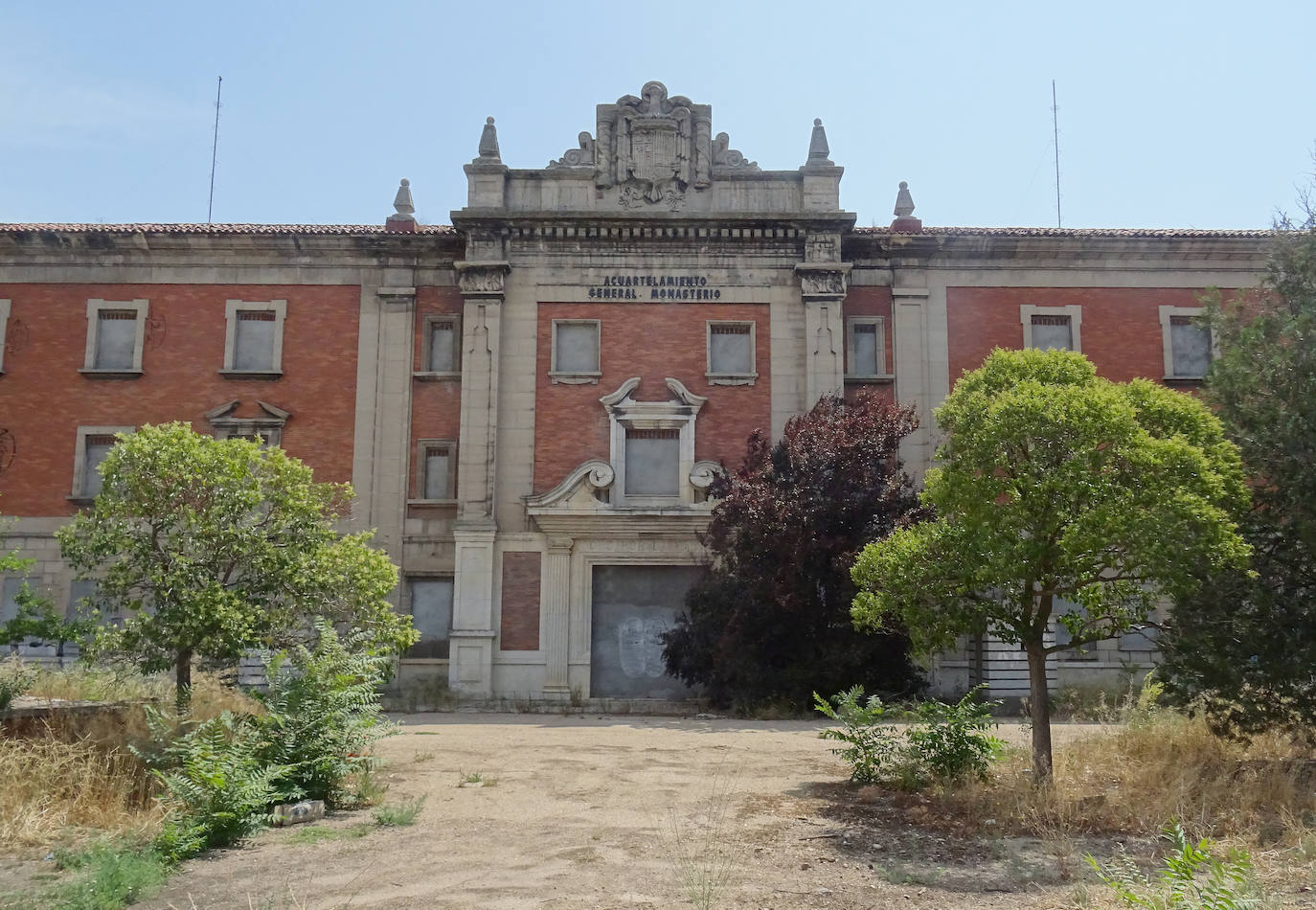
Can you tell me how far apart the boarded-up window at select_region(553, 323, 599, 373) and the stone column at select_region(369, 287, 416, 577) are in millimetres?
3424

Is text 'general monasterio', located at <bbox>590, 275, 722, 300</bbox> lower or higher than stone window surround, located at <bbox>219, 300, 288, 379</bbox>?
higher

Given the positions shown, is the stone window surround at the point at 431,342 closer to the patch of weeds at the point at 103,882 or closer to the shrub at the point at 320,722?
the shrub at the point at 320,722

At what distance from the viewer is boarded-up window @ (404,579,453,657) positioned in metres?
24.7

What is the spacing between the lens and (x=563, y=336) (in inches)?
1001

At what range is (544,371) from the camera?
25094 mm

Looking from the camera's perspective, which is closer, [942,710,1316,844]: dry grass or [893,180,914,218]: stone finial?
[942,710,1316,844]: dry grass

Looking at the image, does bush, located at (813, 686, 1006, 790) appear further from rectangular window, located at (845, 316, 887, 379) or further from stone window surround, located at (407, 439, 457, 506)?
stone window surround, located at (407, 439, 457, 506)

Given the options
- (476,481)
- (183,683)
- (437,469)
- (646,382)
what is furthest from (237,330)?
(183,683)

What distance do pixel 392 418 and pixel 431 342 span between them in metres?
2.05

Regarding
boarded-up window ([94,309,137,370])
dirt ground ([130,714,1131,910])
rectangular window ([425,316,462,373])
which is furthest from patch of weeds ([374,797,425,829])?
boarded-up window ([94,309,137,370])

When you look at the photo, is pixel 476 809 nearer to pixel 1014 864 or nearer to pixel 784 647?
pixel 1014 864

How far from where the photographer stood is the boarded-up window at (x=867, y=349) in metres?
25.8

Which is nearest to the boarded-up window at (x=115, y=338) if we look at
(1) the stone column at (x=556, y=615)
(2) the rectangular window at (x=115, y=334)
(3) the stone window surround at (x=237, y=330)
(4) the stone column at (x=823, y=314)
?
(2) the rectangular window at (x=115, y=334)

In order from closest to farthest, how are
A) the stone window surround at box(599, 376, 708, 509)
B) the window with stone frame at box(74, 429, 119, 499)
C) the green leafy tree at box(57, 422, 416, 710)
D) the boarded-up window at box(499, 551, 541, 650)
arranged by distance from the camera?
1. the green leafy tree at box(57, 422, 416, 710)
2. the boarded-up window at box(499, 551, 541, 650)
3. the stone window surround at box(599, 376, 708, 509)
4. the window with stone frame at box(74, 429, 119, 499)
